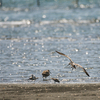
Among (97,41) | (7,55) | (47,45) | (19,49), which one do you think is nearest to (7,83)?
(7,55)

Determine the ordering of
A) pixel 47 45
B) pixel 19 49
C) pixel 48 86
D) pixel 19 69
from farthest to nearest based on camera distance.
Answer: pixel 47 45 < pixel 19 49 < pixel 19 69 < pixel 48 86

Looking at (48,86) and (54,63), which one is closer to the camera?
(48,86)

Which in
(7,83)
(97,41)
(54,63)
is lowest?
(97,41)

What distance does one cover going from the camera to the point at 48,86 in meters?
9.16

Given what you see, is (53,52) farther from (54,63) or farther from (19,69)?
(19,69)

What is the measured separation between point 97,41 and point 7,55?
21.0ft

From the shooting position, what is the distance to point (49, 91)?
8.57m

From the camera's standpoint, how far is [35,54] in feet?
50.1

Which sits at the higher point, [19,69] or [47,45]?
[19,69]

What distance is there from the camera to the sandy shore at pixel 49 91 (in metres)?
7.95

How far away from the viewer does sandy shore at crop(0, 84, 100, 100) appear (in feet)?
26.1

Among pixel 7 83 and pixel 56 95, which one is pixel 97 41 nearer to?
pixel 7 83

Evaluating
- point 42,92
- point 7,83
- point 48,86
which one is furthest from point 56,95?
point 7,83

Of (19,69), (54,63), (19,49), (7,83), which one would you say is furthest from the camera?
(19,49)
